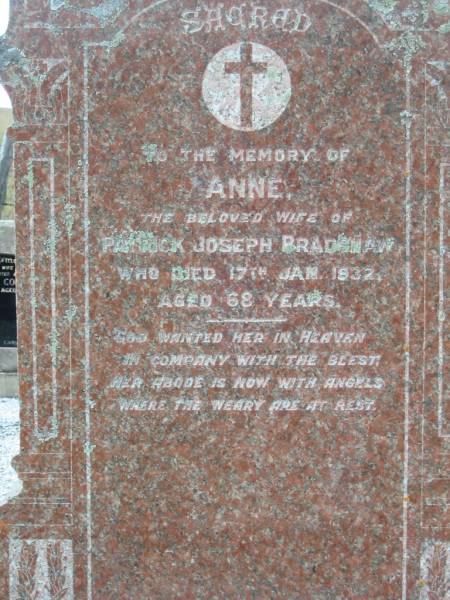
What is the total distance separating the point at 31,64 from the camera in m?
3.04

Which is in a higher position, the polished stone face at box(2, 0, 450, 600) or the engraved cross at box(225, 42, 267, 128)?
the engraved cross at box(225, 42, 267, 128)

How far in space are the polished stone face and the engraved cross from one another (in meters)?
0.01

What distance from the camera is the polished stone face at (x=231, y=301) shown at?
304 centimetres

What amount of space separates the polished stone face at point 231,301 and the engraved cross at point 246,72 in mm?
10

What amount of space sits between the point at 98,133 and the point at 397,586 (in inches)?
100.0

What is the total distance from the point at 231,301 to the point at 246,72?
107 centimetres

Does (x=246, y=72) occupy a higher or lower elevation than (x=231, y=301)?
higher

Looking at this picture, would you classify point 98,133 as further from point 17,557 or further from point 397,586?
point 397,586

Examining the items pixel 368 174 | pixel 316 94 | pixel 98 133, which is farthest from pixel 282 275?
pixel 98 133

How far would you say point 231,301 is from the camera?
122 inches

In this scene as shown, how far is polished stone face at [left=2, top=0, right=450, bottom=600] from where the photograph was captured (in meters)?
3.04

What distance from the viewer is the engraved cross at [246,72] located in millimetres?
3039

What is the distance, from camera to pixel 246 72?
9.99 ft

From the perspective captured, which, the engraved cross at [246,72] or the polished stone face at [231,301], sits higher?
the engraved cross at [246,72]
